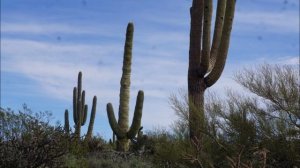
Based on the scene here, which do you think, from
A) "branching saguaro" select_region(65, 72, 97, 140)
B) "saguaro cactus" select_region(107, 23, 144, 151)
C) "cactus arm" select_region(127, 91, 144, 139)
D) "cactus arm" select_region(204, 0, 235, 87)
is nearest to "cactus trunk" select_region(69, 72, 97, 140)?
"branching saguaro" select_region(65, 72, 97, 140)

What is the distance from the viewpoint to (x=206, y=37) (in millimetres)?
14297

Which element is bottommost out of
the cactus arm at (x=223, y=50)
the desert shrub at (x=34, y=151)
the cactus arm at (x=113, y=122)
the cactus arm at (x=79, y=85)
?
the desert shrub at (x=34, y=151)

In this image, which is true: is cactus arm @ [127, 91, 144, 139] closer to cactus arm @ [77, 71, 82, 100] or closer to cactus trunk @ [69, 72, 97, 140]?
cactus trunk @ [69, 72, 97, 140]

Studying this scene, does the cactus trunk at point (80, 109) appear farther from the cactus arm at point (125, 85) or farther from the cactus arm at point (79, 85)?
the cactus arm at point (125, 85)

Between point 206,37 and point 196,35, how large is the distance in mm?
571

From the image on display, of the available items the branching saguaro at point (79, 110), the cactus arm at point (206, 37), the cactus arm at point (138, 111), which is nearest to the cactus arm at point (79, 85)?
the branching saguaro at point (79, 110)

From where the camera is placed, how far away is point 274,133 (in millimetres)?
12875

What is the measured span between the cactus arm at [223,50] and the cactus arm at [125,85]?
4.47m

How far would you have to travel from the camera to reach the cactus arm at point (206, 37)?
546 inches

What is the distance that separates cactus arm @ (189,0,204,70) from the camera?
1380 centimetres

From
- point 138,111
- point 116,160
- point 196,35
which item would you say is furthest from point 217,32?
point 116,160

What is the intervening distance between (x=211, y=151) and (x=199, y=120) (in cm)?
88

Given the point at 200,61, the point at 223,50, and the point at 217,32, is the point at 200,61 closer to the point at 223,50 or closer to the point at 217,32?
the point at 223,50

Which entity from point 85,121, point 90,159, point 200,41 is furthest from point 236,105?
point 85,121
